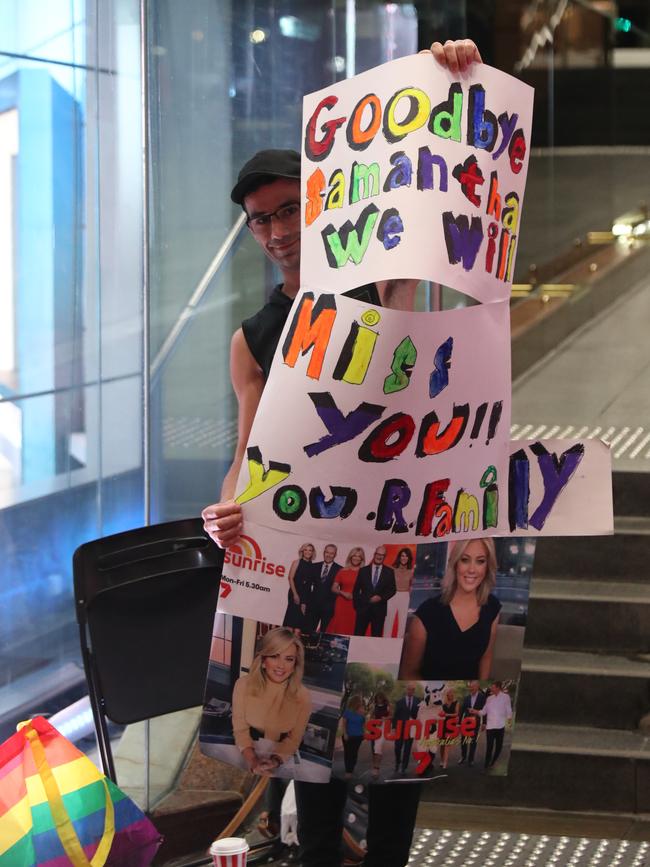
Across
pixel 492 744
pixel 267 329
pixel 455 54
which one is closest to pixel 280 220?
pixel 267 329

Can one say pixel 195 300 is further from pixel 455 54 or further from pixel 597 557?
pixel 455 54

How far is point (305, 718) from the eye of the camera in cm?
227

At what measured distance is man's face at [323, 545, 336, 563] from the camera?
2.19m

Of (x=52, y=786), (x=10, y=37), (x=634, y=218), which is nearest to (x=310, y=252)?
(x=52, y=786)

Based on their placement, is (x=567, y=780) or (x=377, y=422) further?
(x=567, y=780)

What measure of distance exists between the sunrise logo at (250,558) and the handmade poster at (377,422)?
0.05 m

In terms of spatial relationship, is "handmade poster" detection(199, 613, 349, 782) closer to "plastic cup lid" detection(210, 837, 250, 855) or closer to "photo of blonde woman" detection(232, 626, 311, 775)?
"photo of blonde woman" detection(232, 626, 311, 775)

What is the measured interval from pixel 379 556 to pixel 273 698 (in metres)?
0.34

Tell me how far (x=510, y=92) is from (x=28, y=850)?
1.58 meters

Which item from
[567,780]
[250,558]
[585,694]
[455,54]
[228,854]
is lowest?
[567,780]

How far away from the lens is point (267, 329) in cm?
240

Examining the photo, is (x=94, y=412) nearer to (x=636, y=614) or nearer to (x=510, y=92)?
(x=510, y=92)

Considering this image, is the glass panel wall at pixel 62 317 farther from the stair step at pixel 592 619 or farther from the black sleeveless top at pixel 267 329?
the stair step at pixel 592 619

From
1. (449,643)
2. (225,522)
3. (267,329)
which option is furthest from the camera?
(267,329)
